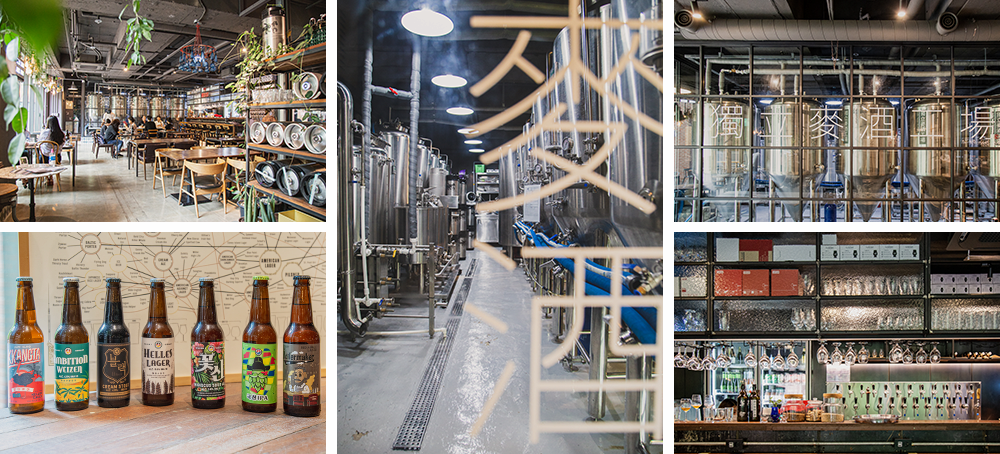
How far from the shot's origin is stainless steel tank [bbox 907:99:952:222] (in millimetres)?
2553

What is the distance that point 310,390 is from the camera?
1.77m

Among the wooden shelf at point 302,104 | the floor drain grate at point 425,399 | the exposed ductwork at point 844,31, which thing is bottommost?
the floor drain grate at point 425,399

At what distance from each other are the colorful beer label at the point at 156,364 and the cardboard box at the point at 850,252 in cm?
340

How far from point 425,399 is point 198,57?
1427 mm

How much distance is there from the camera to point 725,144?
8.84 feet

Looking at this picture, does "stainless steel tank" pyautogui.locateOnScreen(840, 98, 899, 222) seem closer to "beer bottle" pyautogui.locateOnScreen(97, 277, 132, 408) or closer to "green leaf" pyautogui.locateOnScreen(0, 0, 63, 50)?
"beer bottle" pyautogui.locateOnScreen(97, 277, 132, 408)

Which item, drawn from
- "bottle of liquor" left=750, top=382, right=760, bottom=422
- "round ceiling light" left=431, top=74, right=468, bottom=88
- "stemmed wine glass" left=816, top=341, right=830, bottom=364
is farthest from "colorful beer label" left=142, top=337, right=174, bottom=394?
"stemmed wine glass" left=816, top=341, right=830, bottom=364

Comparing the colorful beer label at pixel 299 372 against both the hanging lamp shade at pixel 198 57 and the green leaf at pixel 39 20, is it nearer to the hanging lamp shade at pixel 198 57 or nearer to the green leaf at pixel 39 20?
the hanging lamp shade at pixel 198 57

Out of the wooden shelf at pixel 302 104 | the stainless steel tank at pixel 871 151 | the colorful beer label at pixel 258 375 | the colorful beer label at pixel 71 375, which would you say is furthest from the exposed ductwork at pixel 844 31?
Answer: the colorful beer label at pixel 71 375

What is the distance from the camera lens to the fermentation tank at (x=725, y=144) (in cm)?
268

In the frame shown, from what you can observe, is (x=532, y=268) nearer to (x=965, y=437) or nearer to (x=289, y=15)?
(x=289, y=15)

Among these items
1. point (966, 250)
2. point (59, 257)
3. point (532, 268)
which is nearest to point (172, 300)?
point (59, 257)

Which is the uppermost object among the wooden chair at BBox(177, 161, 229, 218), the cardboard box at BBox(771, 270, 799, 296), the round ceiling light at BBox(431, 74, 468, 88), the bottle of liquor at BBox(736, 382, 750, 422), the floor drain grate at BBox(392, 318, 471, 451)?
the round ceiling light at BBox(431, 74, 468, 88)

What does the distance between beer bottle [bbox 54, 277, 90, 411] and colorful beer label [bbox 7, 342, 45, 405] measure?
78 millimetres
